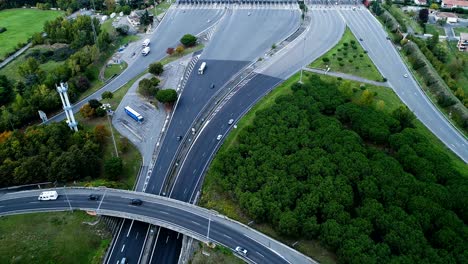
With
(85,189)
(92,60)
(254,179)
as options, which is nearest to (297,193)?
(254,179)

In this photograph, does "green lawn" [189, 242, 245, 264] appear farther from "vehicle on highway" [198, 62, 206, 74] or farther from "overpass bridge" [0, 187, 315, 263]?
"vehicle on highway" [198, 62, 206, 74]

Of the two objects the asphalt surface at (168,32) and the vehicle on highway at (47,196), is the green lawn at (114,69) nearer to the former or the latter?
the asphalt surface at (168,32)

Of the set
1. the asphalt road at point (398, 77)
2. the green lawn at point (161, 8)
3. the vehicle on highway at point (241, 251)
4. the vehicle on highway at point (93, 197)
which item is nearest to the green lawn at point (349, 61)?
the asphalt road at point (398, 77)

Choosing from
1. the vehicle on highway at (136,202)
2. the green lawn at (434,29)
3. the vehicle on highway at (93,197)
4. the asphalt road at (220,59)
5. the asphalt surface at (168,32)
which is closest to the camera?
the vehicle on highway at (136,202)

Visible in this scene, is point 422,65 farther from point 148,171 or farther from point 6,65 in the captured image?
point 6,65

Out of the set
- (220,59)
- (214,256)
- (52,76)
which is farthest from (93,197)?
(220,59)

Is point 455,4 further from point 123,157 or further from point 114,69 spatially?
point 123,157

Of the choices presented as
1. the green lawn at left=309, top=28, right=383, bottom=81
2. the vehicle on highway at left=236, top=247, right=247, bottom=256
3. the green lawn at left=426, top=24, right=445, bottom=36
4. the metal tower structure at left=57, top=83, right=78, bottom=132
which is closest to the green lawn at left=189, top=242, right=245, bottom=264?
the vehicle on highway at left=236, top=247, right=247, bottom=256
